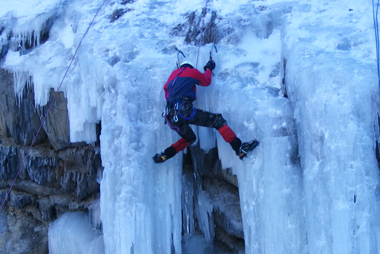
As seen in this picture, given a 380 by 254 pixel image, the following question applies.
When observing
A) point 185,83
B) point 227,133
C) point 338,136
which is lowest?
point 227,133

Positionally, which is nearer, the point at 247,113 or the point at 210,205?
the point at 247,113

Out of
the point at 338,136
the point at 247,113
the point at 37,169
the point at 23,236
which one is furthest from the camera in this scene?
the point at 23,236

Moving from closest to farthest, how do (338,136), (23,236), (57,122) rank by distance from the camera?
(338,136) → (57,122) → (23,236)

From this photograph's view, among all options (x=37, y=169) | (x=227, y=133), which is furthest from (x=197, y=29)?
(x=37, y=169)

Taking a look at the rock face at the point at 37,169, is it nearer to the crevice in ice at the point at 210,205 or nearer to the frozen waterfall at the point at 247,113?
the frozen waterfall at the point at 247,113

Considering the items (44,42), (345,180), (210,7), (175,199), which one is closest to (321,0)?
(210,7)

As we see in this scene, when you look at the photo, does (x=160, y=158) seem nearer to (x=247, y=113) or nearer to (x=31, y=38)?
(x=247, y=113)

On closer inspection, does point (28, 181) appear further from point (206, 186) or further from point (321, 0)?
point (321, 0)

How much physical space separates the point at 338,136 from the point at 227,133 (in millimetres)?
1107

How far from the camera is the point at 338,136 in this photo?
10.9 ft

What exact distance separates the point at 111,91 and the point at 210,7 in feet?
7.03

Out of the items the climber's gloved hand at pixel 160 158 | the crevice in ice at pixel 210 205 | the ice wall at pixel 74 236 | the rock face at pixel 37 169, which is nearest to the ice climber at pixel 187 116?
the climber's gloved hand at pixel 160 158

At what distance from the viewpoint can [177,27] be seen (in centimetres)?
541

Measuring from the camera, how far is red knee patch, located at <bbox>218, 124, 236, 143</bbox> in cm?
381
